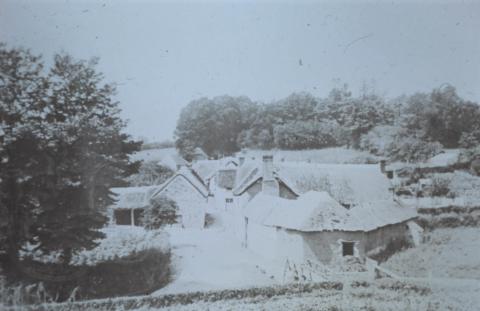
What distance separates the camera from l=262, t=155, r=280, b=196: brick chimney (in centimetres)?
518

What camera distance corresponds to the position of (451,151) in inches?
204

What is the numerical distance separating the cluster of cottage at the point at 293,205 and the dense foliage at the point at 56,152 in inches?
31.7

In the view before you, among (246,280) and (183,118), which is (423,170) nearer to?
(246,280)

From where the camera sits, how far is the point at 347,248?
16.1 ft

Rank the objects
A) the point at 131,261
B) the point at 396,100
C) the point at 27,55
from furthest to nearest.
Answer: the point at 396,100 → the point at 131,261 → the point at 27,55

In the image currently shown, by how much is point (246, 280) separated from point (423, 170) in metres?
2.97

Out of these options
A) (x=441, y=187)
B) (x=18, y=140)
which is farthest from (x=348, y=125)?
(x=18, y=140)

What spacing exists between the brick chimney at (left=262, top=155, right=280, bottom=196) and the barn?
0.35 feet

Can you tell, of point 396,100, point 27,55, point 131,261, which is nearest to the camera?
point 27,55

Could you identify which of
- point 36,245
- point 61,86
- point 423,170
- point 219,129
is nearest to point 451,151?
point 423,170

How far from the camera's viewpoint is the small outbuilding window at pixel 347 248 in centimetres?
488

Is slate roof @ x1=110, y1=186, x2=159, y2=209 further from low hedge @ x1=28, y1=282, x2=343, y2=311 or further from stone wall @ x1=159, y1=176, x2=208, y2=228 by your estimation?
low hedge @ x1=28, y1=282, x2=343, y2=311

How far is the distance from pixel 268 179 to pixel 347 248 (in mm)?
1430

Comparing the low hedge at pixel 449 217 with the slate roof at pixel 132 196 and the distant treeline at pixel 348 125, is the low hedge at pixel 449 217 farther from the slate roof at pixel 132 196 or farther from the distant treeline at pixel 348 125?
the slate roof at pixel 132 196
